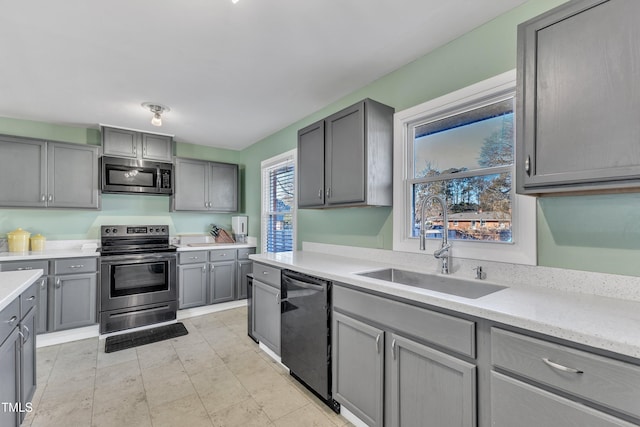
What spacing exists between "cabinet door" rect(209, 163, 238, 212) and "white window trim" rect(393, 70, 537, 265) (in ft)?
9.89

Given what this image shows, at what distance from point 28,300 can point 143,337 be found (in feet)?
5.42

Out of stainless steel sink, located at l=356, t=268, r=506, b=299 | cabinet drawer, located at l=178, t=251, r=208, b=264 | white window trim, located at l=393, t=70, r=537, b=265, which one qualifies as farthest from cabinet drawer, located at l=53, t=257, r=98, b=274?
white window trim, located at l=393, t=70, r=537, b=265

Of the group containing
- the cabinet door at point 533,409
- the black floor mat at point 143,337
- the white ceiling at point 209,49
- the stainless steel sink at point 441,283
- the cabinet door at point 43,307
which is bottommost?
the black floor mat at point 143,337

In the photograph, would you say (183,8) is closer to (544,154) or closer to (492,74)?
(492,74)

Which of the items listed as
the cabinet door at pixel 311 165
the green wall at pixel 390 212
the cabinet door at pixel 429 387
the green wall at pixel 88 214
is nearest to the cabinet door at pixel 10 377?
the cabinet door at pixel 429 387

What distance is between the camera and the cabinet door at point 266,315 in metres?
2.49

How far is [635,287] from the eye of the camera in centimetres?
128

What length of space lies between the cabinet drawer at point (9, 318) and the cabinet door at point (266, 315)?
5.07 feet

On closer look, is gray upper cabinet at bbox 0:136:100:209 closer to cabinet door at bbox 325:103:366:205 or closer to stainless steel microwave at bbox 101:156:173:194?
stainless steel microwave at bbox 101:156:173:194

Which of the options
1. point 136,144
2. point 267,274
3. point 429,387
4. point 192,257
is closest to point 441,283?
point 429,387

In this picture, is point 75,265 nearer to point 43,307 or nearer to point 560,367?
point 43,307

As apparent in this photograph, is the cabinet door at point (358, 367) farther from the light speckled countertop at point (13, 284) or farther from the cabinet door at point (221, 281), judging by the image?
the cabinet door at point (221, 281)

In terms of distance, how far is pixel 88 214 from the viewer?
377 cm

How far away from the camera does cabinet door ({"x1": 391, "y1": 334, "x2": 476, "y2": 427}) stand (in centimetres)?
125
